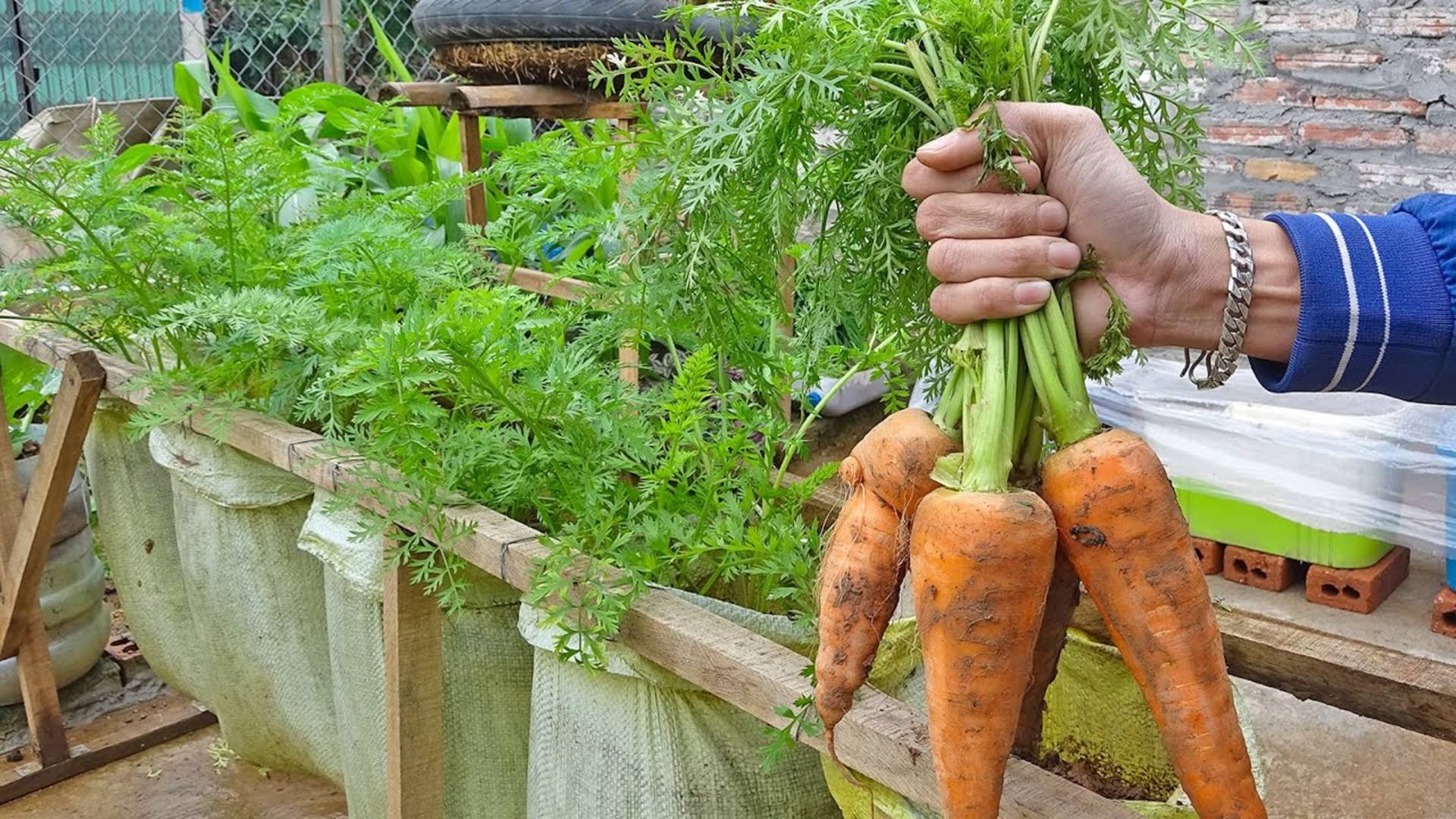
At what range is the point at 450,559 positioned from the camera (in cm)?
151

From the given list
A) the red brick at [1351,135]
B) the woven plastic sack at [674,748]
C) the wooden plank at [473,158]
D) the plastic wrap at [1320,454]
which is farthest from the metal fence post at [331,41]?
the woven plastic sack at [674,748]

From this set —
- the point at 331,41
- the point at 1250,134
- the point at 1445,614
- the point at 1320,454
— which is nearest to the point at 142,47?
the point at 331,41

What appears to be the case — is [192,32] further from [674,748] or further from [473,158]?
[674,748]

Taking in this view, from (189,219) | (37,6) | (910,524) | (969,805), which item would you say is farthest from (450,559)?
(37,6)

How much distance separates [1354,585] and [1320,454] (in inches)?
13.8

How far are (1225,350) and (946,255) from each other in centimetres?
31

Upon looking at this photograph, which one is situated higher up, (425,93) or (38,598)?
(425,93)

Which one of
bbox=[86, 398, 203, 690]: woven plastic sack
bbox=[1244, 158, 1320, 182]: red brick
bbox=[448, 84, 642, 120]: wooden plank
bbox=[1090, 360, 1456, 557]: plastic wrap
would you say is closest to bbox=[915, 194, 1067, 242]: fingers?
bbox=[448, 84, 642, 120]: wooden plank

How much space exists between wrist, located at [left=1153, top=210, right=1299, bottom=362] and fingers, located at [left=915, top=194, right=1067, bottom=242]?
14 centimetres

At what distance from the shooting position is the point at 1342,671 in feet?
4.05

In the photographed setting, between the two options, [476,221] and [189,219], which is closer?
[189,219]

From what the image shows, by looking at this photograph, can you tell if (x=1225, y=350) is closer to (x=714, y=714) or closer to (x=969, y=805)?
(x=969, y=805)

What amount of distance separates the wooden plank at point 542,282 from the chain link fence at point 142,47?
236cm

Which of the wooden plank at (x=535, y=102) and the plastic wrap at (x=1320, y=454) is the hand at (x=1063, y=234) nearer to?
the wooden plank at (x=535, y=102)
